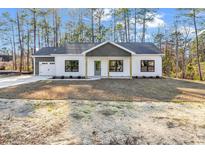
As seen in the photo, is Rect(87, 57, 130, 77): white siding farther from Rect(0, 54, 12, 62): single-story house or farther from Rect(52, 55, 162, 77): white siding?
Rect(0, 54, 12, 62): single-story house

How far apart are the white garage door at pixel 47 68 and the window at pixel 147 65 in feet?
23.5

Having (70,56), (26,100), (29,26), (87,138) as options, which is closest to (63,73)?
(70,56)

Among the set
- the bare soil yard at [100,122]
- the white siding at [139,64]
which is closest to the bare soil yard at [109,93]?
the bare soil yard at [100,122]

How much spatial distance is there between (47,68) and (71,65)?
8.28 ft

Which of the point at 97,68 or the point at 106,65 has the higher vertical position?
the point at 106,65

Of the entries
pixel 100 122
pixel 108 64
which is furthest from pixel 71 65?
pixel 100 122

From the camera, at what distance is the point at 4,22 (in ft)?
80.6

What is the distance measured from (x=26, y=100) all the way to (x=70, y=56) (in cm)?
1004

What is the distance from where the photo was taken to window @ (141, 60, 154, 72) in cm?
1645

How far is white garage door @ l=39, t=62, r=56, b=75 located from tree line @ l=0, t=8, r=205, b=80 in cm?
583

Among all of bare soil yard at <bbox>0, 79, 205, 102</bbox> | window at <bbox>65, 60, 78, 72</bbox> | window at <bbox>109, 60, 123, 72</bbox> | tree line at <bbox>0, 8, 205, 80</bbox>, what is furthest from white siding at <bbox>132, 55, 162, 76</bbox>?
bare soil yard at <bbox>0, 79, 205, 102</bbox>

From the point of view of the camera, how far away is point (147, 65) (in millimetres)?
16469

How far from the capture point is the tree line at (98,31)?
22344 mm

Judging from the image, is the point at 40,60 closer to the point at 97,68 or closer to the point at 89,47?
the point at 89,47
